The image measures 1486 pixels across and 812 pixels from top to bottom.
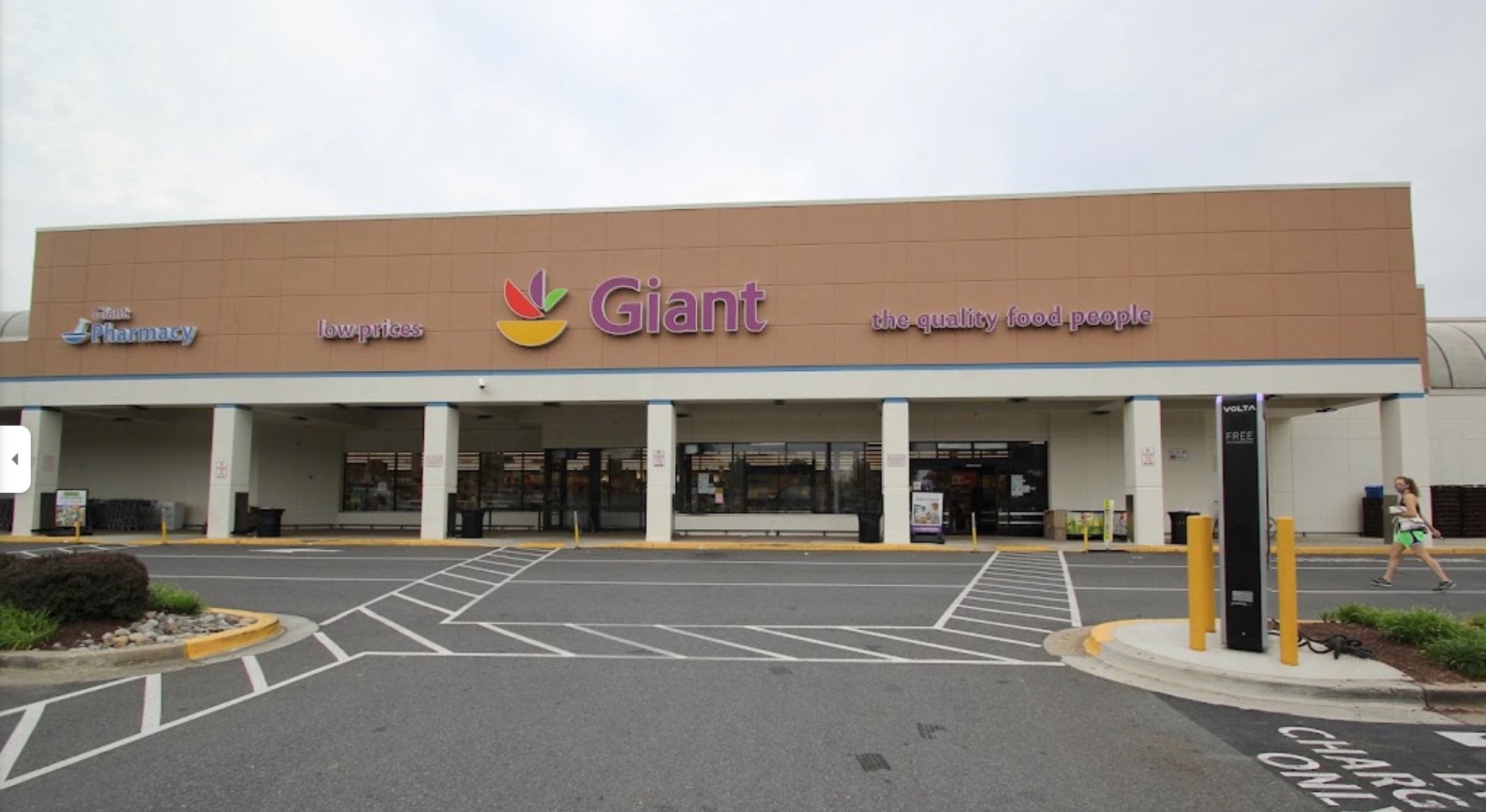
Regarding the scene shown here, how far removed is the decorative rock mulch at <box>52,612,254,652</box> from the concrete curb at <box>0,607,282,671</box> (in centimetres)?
13

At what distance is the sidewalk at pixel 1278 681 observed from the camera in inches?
277

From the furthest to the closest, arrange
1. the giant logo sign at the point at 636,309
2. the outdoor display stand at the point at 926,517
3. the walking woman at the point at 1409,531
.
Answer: the giant logo sign at the point at 636,309 < the outdoor display stand at the point at 926,517 < the walking woman at the point at 1409,531

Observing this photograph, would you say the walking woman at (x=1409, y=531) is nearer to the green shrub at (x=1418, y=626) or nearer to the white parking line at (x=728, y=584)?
the green shrub at (x=1418, y=626)

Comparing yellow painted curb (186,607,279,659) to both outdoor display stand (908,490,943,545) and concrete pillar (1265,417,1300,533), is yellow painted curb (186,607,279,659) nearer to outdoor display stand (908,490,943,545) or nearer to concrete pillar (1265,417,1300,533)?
outdoor display stand (908,490,943,545)

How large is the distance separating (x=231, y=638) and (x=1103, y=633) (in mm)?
9441

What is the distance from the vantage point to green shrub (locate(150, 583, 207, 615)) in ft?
34.7

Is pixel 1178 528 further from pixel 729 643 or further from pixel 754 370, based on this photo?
pixel 729 643

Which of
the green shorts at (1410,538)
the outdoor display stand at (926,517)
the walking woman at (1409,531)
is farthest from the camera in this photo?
the outdoor display stand at (926,517)

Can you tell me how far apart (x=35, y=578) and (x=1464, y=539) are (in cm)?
3197

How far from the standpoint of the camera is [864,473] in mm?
27609

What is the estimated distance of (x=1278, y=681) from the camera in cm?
745

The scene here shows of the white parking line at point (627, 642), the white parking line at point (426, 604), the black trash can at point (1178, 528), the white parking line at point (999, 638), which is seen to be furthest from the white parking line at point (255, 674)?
the black trash can at point (1178, 528)

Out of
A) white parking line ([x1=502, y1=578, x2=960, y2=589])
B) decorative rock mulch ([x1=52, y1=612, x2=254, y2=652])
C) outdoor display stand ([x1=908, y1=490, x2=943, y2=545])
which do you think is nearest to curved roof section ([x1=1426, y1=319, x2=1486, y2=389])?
outdoor display stand ([x1=908, y1=490, x2=943, y2=545])

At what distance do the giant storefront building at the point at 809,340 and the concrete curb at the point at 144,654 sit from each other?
14304 mm
